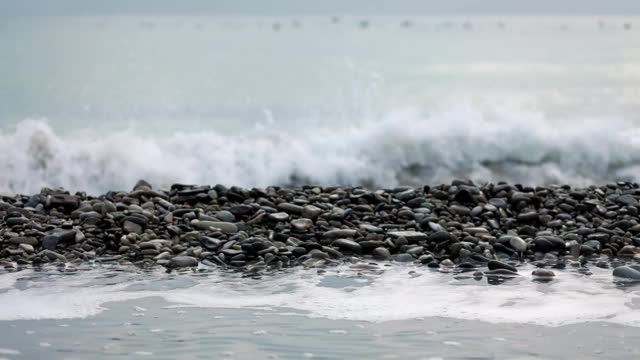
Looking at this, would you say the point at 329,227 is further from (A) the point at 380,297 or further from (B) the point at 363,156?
(B) the point at 363,156

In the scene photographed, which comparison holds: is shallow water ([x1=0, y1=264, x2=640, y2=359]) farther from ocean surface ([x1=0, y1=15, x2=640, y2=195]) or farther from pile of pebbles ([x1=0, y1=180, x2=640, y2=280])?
ocean surface ([x1=0, y1=15, x2=640, y2=195])

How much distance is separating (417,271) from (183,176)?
7.93 m

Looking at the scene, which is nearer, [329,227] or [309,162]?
[329,227]

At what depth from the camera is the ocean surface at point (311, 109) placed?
18.5m

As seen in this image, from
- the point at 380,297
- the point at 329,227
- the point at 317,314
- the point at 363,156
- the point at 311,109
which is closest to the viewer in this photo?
the point at 317,314

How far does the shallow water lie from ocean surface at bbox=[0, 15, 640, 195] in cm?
714

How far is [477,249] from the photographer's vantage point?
37.6 feet

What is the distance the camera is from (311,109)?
94.6 feet

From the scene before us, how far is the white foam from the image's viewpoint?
9.35 m

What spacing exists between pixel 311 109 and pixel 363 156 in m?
10.5

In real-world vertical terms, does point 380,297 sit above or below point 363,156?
below

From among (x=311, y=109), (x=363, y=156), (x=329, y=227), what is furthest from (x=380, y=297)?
(x=311, y=109)

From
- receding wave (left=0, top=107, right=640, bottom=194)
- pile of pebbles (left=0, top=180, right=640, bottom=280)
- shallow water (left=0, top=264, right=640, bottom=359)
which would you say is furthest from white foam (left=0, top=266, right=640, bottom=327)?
receding wave (left=0, top=107, right=640, bottom=194)

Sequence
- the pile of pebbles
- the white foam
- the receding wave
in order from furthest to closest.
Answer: the receding wave, the pile of pebbles, the white foam
